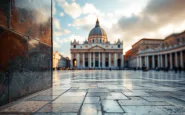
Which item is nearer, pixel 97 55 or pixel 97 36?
pixel 97 55

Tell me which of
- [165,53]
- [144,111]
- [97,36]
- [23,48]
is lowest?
[144,111]

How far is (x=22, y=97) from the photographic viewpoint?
3869mm

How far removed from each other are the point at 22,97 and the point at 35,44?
6.32 feet

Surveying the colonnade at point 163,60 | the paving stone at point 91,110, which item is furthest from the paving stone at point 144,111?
the colonnade at point 163,60

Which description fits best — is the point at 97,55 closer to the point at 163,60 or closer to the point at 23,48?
the point at 163,60

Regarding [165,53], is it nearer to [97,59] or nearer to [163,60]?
[163,60]

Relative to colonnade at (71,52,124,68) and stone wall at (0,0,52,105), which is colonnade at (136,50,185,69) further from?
stone wall at (0,0,52,105)

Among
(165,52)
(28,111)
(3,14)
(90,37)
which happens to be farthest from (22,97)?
(90,37)

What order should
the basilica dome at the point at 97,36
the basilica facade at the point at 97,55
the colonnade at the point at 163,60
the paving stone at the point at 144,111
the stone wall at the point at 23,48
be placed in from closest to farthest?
the paving stone at the point at 144,111
the stone wall at the point at 23,48
the colonnade at the point at 163,60
the basilica facade at the point at 97,55
the basilica dome at the point at 97,36

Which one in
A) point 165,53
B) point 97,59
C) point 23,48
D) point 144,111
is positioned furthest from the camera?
point 97,59

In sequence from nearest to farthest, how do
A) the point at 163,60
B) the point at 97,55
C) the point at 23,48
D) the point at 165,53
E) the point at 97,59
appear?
the point at 23,48, the point at 165,53, the point at 163,60, the point at 97,59, the point at 97,55

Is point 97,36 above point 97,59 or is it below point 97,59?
above

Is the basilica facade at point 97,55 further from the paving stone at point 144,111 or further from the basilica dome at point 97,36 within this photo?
the paving stone at point 144,111

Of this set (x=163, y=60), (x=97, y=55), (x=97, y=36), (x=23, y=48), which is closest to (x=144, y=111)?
(x=23, y=48)
